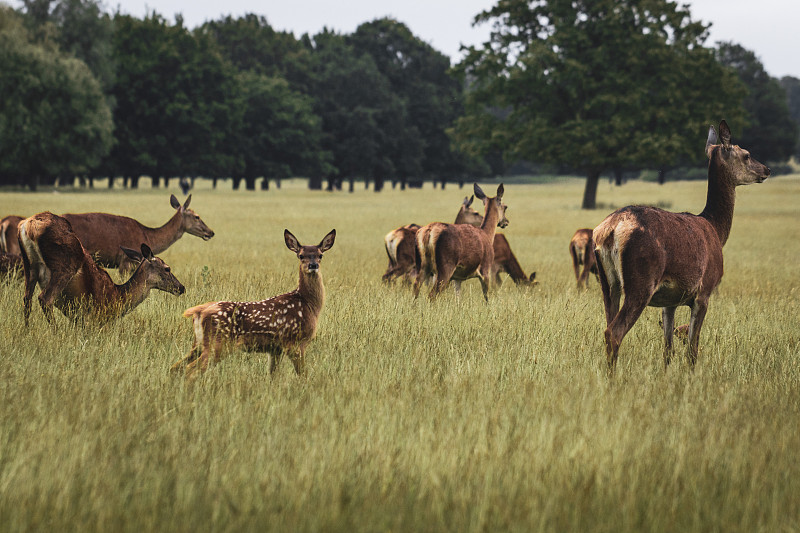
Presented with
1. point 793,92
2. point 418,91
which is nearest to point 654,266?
point 418,91

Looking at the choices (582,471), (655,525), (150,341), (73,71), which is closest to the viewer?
(655,525)

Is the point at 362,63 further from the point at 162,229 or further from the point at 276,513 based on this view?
the point at 276,513

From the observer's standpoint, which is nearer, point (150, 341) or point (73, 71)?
point (150, 341)

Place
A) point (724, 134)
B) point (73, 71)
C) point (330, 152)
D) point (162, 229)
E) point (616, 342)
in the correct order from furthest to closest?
point (330, 152)
point (73, 71)
point (162, 229)
point (724, 134)
point (616, 342)

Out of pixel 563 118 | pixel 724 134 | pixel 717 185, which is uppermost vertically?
pixel 563 118

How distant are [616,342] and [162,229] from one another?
743 cm

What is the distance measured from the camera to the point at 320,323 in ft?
24.5

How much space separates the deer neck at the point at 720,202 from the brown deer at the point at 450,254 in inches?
119

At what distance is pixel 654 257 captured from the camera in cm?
583

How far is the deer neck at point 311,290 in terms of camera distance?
5.96 metres

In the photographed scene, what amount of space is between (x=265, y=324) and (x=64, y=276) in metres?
2.57

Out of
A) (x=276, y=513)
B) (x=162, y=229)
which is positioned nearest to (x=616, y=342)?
(x=276, y=513)

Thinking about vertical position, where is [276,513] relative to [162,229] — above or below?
below

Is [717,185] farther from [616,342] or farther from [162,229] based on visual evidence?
[162,229]
